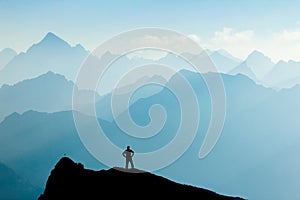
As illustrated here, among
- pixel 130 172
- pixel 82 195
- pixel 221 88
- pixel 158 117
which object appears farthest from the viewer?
pixel 158 117

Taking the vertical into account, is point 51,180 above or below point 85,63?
below

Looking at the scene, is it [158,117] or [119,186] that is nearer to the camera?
[119,186]

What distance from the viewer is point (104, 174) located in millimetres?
26562

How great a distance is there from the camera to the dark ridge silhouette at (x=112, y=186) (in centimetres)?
2508

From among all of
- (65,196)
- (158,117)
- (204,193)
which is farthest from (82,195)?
(158,117)

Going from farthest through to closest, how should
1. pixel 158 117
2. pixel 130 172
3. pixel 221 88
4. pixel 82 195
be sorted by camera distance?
pixel 158 117 < pixel 221 88 < pixel 130 172 < pixel 82 195

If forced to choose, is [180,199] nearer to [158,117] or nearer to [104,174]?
[104,174]

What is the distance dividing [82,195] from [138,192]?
11.9 ft

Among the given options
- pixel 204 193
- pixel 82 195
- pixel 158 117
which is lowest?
pixel 82 195

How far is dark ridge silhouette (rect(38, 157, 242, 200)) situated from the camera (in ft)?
82.3

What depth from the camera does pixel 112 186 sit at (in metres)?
25.4

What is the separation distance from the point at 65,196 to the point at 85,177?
5.89 ft

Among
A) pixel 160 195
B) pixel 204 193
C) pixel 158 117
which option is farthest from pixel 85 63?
pixel 158 117

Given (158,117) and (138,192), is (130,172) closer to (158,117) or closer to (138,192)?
(138,192)
